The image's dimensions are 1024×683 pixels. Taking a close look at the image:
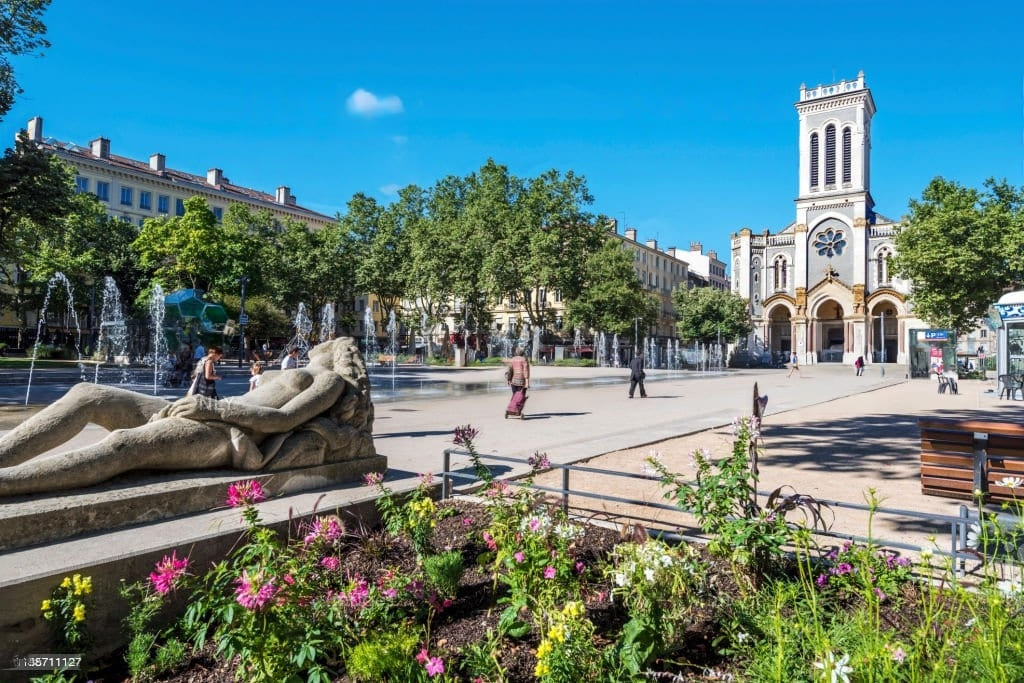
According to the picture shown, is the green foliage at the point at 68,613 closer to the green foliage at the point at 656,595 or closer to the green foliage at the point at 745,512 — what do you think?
the green foliage at the point at 656,595

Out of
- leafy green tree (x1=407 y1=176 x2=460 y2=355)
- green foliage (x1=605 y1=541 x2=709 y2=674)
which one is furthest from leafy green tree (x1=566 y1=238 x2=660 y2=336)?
green foliage (x1=605 y1=541 x2=709 y2=674)

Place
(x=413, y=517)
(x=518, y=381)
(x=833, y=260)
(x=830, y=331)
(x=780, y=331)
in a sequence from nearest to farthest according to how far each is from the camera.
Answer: (x=413, y=517) < (x=518, y=381) < (x=833, y=260) < (x=830, y=331) < (x=780, y=331)

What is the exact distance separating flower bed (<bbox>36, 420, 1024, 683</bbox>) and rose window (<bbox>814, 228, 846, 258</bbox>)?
80020mm

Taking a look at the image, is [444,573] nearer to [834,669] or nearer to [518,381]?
[834,669]

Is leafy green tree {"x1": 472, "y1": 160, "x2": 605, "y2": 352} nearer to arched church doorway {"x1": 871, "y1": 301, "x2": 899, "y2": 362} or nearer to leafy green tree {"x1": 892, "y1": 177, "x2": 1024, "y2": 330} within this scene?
leafy green tree {"x1": 892, "y1": 177, "x2": 1024, "y2": 330}

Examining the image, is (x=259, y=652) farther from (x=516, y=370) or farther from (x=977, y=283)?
(x=977, y=283)

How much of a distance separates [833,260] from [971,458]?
76968 mm

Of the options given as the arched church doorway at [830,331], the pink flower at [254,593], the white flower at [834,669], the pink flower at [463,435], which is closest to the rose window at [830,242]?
the arched church doorway at [830,331]

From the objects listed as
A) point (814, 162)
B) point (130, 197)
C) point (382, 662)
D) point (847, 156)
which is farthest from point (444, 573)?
point (814, 162)

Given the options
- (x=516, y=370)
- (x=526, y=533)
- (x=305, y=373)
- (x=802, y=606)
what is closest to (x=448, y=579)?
(x=526, y=533)

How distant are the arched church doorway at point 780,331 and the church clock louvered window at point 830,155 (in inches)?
636

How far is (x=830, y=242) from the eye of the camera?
Answer: 75.1 meters

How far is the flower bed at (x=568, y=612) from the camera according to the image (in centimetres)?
267

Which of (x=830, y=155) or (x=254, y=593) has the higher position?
(x=830, y=155)
